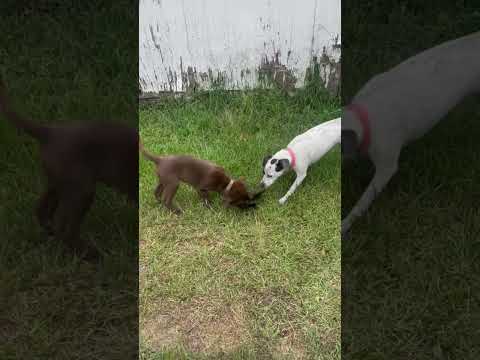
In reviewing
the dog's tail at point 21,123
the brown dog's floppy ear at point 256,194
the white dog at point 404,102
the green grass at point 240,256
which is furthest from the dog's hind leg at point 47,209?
the white dog at point 404,102

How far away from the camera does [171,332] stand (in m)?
1.37

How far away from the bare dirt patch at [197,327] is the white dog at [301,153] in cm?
33

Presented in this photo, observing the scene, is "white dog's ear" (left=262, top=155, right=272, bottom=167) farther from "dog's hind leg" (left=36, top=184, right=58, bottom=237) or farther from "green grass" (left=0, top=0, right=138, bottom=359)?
"dog's hind leg" (left=36, top=184, right=58, bottom=237)

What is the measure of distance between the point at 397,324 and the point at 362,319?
0.29 feet

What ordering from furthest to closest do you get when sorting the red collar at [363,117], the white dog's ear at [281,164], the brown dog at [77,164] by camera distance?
the red collar at [363,117], the white dog's ear at [281,164], the brown dog at [77,164]

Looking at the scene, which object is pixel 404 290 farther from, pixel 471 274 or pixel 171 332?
pixel 171 332

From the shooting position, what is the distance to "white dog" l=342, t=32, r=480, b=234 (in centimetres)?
150

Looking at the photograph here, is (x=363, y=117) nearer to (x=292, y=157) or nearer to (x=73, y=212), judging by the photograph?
(x=292, y=157)

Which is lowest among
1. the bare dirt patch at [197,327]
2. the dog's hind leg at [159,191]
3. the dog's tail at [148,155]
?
the bare dirt patch at [197,327]

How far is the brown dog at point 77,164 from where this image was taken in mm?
1263

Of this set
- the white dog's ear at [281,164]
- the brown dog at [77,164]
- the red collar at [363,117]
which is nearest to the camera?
the brown dog at [77,164]

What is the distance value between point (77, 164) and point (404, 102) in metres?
0.87

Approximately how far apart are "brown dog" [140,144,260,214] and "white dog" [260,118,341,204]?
77mm

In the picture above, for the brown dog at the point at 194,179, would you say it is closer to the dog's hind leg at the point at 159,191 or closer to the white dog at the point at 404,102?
the dog's hind leg at the point at 159,191
